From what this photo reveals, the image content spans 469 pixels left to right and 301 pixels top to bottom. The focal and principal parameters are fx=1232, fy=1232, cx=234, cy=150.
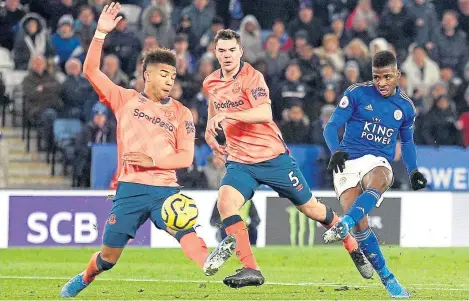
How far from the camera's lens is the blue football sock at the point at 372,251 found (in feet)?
37.2

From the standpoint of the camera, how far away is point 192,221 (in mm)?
9711

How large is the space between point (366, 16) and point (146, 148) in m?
13.1

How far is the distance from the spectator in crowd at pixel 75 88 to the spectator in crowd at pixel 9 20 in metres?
1.50

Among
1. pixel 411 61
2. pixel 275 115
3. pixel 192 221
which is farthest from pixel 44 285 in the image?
pixel 411 61

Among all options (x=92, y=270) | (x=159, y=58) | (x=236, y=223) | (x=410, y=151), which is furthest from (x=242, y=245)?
(x=410, y=151)

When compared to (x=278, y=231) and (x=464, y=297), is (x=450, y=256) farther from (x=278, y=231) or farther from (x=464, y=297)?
(x=464, y=297)

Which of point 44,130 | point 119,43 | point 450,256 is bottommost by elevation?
point 450,256

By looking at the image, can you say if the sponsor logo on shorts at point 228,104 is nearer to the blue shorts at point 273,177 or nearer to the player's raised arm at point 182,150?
the blue shorts at point 273,177

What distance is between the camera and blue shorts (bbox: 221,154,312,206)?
35.9 feet

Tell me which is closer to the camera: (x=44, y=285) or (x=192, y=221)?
(x=192, y=221)

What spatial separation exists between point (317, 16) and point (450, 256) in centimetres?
705

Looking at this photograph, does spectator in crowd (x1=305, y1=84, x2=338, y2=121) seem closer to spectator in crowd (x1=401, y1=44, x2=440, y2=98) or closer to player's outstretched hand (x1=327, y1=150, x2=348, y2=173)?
spectator in crowd (x1=401, y1=44, x2=440, y2=98)

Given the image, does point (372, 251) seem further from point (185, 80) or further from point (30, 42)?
point (30, 42)

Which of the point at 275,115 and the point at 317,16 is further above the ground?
the point at 317,16
